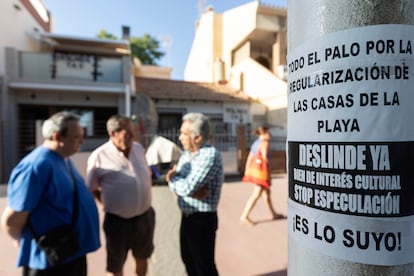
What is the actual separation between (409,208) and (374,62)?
386mm

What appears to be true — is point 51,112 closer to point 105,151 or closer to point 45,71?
point 45,71

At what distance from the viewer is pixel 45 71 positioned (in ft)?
32.7

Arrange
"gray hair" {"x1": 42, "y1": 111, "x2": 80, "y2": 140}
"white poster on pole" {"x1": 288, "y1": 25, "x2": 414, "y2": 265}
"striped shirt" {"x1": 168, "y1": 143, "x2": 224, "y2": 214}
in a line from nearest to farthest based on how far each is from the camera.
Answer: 1. "white poster on pole" {"x1": 288, "y1": 25, "x2": 414, "y2": 265}
2. "gray hair" {"x1": 42, "y1": 111, "x2": 80, "y2": 140}
3. "striped shirt" {"x1": 168, "y1": 143, "x2": 224, "y2": 214}

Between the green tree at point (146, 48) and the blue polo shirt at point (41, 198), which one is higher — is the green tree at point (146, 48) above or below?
above

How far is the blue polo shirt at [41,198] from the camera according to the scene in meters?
1.56

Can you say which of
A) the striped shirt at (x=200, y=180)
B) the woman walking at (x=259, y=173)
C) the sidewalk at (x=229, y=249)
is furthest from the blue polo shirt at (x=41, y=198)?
the woman walking at (x=259, y=173)

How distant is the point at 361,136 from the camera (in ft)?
2.12

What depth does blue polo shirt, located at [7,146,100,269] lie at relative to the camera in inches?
61.3

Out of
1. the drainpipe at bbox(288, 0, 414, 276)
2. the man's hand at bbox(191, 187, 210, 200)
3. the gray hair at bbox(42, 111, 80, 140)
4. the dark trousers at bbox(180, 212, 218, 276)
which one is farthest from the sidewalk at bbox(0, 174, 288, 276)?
the drainpipe at bbox(288, 0, 414, 276)

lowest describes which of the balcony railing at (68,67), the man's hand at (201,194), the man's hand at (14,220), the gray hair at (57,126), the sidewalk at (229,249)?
the sidewalk at (229,249)

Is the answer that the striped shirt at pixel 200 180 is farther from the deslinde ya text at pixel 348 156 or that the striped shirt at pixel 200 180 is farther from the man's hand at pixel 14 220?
the deslinde ya text at pixel 348 156

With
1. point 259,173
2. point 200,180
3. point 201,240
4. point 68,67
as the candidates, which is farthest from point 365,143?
point 68,67

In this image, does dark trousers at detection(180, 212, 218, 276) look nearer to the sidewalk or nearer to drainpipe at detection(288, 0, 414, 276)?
the sidewalk

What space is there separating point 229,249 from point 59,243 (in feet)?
7.84
